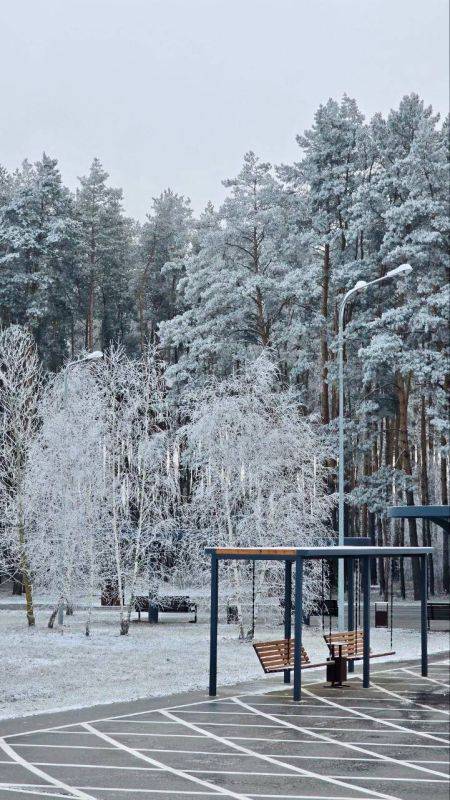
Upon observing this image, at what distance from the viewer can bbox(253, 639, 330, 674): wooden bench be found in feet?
70.3

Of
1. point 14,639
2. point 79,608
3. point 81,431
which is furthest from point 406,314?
point 14,639

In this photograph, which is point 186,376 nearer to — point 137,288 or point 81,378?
point 81,378

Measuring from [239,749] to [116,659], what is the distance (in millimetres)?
11325

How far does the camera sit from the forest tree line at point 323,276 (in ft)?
142

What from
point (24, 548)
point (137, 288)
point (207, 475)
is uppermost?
point (137, 288)

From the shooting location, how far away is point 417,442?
221 feet

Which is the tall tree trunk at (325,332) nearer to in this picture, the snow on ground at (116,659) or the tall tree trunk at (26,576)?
the snow on ground at (116,659)

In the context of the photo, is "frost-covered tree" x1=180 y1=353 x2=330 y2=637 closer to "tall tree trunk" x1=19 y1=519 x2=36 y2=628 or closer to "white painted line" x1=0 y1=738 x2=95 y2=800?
"tall tree trunk" x1=19 y1=519 x2=36 y2=628

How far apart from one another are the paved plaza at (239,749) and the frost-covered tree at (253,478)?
1102 centimetres

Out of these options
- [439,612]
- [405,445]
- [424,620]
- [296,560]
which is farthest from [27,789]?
[405,445]

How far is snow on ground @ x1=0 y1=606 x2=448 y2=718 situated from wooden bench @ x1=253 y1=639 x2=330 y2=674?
1327 millimetres

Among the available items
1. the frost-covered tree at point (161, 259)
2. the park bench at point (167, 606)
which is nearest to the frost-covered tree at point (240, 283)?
the park bench at point (167, 606)

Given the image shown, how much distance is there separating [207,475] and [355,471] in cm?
3222

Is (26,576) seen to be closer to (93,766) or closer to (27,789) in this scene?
(93,766)
